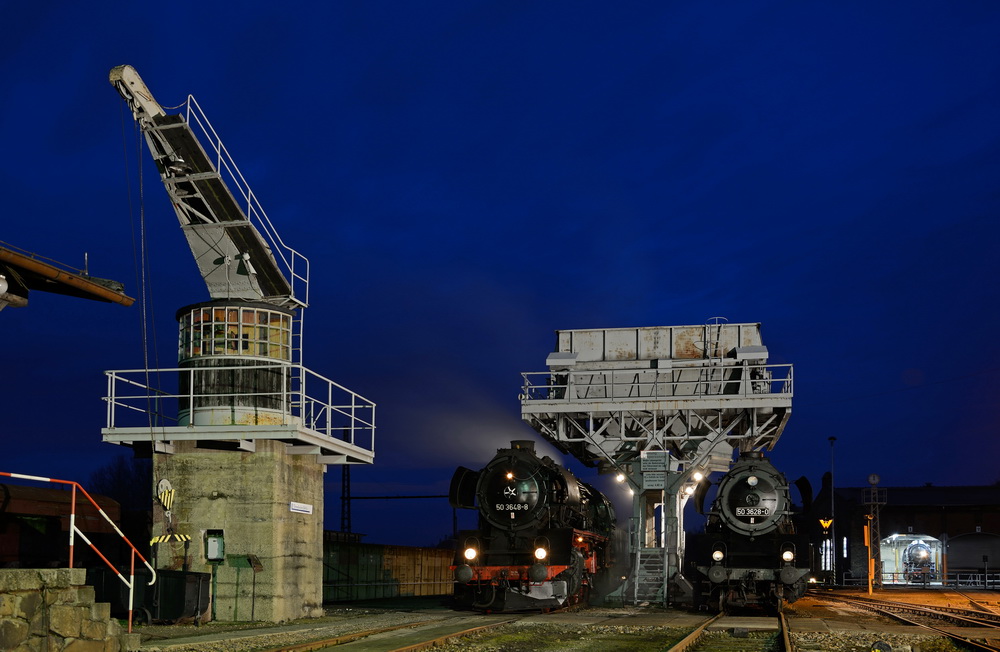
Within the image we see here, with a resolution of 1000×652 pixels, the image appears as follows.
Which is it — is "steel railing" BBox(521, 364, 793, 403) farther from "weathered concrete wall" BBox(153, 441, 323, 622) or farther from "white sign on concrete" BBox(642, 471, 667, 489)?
"weathered concrete wall" BBox(153, 441, 323, 622)

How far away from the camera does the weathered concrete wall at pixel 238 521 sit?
19125 millimetres

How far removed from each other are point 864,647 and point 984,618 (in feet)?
31.0

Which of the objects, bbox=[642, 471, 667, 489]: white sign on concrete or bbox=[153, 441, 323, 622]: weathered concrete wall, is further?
bbox=[642, 471, 667, 489]: white sign on concrete

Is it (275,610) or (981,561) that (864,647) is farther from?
(981,561)

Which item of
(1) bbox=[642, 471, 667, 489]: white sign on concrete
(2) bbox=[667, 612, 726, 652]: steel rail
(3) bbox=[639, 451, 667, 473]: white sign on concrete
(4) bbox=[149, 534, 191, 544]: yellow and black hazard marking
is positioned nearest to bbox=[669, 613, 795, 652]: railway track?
(2) bbox=[667, 612, 726, 652]: steel rail

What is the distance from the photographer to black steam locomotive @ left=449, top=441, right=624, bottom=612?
2336cm

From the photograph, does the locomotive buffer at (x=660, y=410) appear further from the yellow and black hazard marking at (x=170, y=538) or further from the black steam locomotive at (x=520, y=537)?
the yellow and black hazard marking at (x=170, y=538)

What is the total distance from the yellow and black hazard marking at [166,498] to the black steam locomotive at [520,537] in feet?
23.1

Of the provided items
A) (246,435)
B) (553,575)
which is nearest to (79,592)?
(246,435)

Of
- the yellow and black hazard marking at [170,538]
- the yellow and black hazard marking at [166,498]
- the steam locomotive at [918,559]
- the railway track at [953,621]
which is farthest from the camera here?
the steam locomotive at [918,559]

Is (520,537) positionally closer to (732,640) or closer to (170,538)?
(732,640)

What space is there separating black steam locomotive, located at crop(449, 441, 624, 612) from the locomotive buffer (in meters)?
3.67

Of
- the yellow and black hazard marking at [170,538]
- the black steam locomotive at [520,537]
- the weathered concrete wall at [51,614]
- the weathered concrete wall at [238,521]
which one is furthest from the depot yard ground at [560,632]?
the weathered concrete wall at [51,614]

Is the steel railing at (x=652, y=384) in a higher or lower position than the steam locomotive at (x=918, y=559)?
higher
